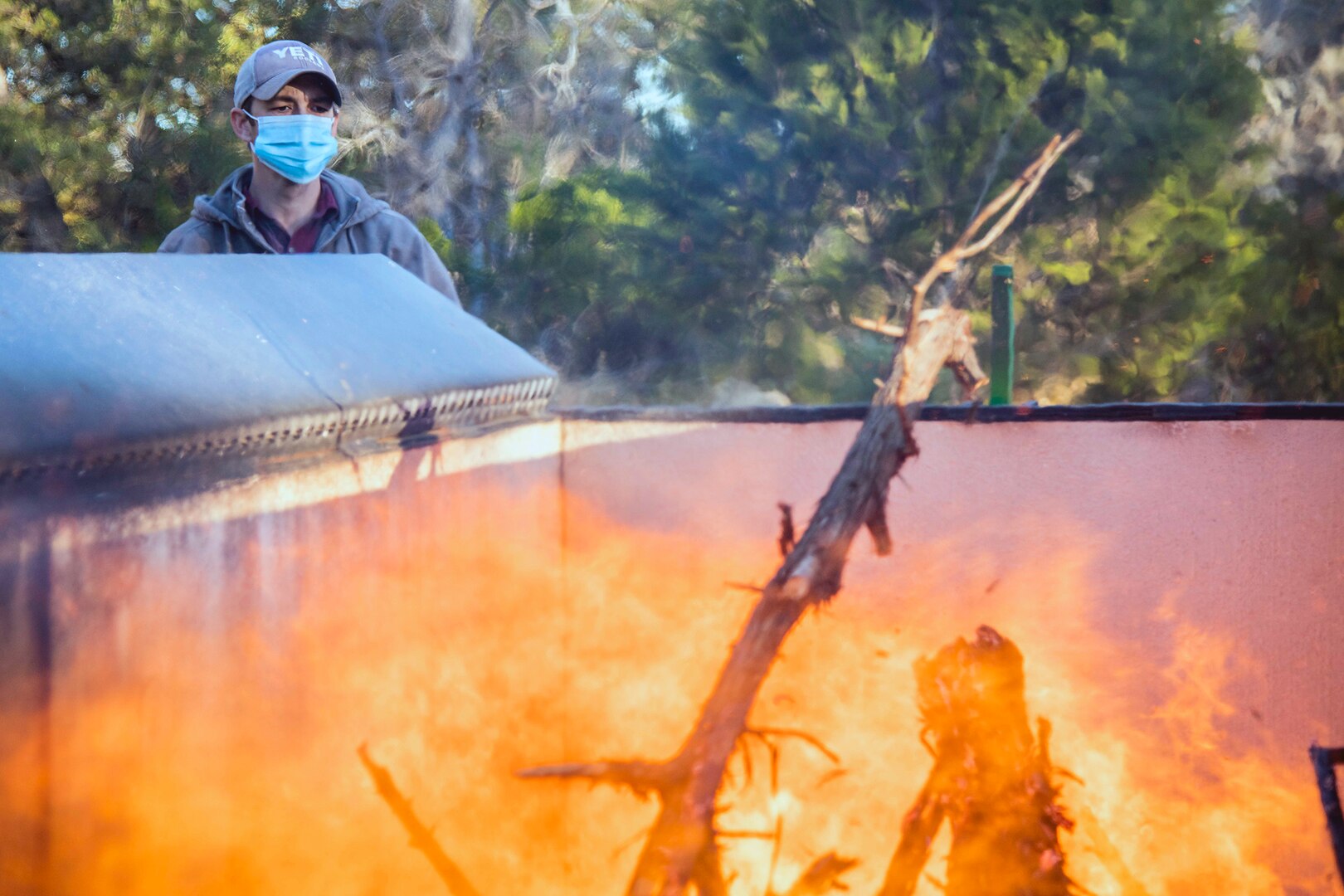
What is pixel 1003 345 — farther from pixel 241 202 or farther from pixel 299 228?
pixel 241 202

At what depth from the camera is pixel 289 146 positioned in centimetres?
228

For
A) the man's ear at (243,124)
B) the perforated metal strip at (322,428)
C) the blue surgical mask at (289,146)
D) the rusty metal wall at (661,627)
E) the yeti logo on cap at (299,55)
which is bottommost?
the rusty metal wall at (661,627)

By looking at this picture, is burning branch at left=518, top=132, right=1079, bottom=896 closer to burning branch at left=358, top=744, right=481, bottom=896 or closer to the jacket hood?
burning branch at left=358, top=744, right=481, bottom=896

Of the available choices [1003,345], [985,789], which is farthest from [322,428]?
[1003,345]

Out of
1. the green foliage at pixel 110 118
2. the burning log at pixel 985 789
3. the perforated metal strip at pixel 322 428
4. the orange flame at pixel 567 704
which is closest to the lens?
the perforated metal strip at pixel 322 428

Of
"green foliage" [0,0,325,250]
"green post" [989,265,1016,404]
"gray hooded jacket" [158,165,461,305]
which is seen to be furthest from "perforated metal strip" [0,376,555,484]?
"green foliage" [0,0,325,250]

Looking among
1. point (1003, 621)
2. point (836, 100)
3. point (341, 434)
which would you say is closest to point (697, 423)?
point (1003, 621)

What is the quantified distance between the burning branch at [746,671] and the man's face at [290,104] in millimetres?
1223

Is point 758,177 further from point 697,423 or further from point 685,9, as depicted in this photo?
point 697,423

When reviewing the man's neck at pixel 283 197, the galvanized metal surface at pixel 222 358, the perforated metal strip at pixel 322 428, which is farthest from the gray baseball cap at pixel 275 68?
the perforated metal strip at pixel 322 428

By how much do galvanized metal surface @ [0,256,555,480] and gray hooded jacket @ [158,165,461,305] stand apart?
0.47 m

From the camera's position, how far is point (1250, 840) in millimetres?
1912

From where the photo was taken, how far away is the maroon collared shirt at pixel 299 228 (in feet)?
7.64

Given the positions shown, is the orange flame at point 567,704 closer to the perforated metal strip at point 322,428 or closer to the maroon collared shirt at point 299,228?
the perforated metal strip at point 322,428
